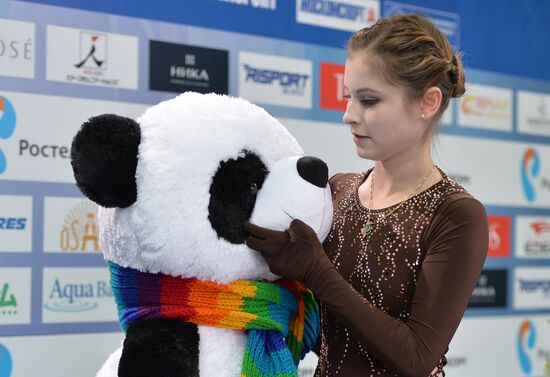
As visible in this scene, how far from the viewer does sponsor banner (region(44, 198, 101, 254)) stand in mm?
2000

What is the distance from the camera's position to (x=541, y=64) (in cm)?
323

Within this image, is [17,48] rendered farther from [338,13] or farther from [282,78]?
[338,13]

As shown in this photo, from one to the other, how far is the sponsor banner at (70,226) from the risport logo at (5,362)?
0.93 ft

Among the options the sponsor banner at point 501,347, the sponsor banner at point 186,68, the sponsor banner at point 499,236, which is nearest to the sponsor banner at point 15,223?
the sponsor banner at point 186,68

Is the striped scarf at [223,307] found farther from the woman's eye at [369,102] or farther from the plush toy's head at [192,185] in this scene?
the woman's eye at [369,102]

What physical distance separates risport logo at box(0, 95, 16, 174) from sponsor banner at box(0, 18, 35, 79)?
80 mm

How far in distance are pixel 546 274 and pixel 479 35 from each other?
1.10 metres

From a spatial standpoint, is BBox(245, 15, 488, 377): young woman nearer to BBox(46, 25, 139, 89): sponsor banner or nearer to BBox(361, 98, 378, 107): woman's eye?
BBox(361, 98, 378, 107): woman's eye

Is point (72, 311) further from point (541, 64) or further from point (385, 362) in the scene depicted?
point (541, 64)

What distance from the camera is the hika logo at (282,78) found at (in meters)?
2.38

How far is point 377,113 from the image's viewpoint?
123 cm

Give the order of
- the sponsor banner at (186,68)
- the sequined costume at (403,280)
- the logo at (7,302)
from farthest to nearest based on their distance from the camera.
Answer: the sponsor banner at (186,68) → the logo at (7,302) → the sequined costume at (403,280)

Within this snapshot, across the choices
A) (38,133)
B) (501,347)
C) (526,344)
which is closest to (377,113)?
(38,133)

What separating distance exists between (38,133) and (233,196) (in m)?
1.06
